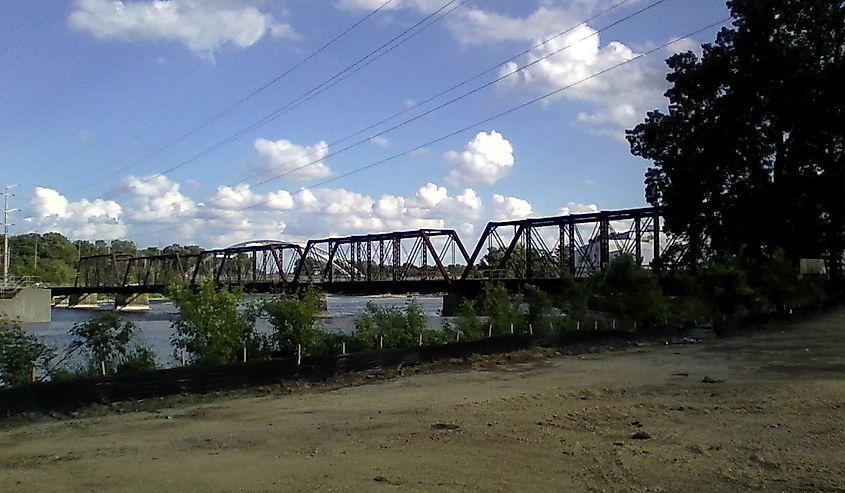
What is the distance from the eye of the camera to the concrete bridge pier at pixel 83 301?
11438 cm

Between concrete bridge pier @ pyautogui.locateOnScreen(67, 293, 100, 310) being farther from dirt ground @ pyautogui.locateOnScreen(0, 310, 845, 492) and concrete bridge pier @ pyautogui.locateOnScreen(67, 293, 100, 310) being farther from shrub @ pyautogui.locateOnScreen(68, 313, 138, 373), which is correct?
dirt ground @ pyautogui.locateOnScreen(0, 310, 845, 492)

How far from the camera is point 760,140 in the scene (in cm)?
4628

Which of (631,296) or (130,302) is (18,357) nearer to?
(631,296)

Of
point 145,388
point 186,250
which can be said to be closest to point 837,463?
point 145,388

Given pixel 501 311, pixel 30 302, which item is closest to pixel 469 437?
pixel 501 311

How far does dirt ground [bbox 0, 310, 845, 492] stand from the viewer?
9508 mm

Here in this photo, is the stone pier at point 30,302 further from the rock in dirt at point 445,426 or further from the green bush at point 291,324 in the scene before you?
the rock in dirt at point 445,426

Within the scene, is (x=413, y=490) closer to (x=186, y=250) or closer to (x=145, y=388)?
(x=145, y=388)

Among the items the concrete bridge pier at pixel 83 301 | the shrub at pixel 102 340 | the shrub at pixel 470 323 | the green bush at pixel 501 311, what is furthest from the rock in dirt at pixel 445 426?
the concrete bridge pier at pixel 83 301

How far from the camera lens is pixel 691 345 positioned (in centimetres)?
3114

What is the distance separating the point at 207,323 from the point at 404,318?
25.1 feet

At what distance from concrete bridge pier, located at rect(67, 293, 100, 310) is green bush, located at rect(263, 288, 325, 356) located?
316 ft

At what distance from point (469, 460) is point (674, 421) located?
15.0 ft

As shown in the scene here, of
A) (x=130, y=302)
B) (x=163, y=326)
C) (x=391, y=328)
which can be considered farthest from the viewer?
(x=130, y=302)
